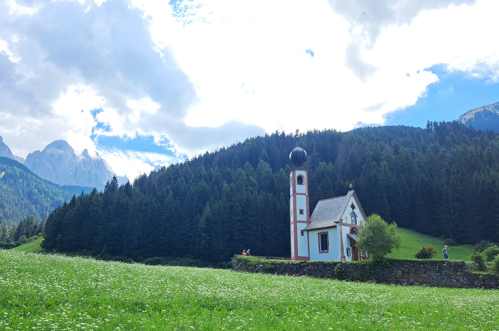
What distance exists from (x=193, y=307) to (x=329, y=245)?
36.3m

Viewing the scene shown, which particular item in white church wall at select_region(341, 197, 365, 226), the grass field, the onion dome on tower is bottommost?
the grass field

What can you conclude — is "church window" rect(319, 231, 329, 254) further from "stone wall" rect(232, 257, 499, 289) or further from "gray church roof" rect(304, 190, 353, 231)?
"stone wall" rect(232, 257, 499, 289)

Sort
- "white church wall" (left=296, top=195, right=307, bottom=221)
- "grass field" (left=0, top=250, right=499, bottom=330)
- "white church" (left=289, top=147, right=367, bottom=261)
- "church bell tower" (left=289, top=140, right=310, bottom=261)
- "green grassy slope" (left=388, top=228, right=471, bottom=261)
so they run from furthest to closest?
"white church wall" (left=296, top=195, right=307, bottom=221) < "green grassy slope" (left=388, top=228, right=471, bottom=261) < "church bell tower" (left=289, top=140, right=310, bottom=261) < "white church" (left=289, top=147, right=367, bottom=261) < "grass field" (left=0, top=250, right=499, bottom=330)

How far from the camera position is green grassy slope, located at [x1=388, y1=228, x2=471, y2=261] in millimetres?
50375

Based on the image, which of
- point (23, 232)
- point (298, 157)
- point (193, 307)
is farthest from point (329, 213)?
point (23, 232)

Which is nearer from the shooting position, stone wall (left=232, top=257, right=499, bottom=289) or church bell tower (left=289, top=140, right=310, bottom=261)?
stone wall (left=232, top=257, right=499, bottom=289)

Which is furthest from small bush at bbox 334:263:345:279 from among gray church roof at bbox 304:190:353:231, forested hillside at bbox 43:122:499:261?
forested hillside at bbox 43:122:499:261

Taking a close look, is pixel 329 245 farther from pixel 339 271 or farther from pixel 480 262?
pixel 480 262

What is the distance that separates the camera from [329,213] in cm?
4884

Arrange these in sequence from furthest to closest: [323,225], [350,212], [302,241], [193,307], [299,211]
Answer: [299,211] → [302,241] → [323,225] → [350,212] → [193,307]

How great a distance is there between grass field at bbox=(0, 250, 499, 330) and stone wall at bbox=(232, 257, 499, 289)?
11.7 m

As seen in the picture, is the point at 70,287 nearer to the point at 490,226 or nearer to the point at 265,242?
the point at 265,242

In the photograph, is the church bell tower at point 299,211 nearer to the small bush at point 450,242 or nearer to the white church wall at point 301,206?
the white church wall at point 301,206

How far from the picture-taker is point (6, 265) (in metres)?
16.8
